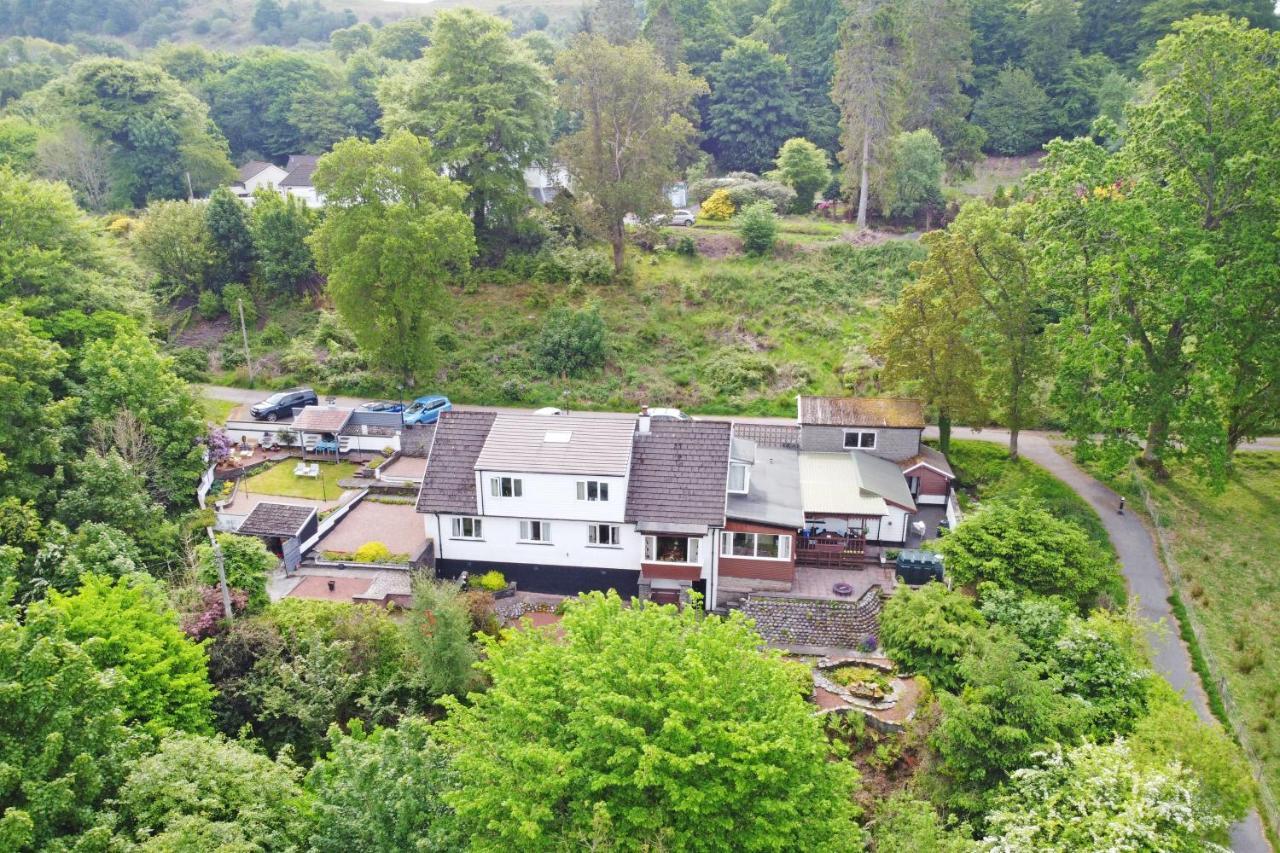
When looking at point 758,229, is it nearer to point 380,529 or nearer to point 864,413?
point 864,413

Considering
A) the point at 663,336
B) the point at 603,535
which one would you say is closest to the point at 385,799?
the point at 603,535

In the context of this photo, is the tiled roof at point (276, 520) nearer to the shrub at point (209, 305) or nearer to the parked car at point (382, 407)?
the parked car at point (382, 407)

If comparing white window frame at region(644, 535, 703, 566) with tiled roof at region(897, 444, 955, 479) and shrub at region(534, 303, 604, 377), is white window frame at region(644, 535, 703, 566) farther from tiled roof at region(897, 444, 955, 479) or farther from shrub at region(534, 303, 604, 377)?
shrub at region(534, 303, 604, 377)

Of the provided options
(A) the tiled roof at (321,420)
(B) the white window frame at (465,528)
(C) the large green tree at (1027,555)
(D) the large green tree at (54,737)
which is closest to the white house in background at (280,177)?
(A) the tiled roof at (321,420)

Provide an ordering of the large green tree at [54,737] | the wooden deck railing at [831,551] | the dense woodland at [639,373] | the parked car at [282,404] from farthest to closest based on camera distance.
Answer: the parked car at [282,404] < the wooden deck railing at [831,551] < the dense woodland at [639,373] < the large green tree at [54,737]

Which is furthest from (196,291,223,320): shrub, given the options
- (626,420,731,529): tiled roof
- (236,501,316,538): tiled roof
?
(626,420,731,529): tiled roof

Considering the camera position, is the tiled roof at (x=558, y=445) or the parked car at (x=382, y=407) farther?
the parked car at (x=382, y=407)

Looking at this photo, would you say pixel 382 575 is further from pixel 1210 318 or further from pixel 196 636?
pixel 1210 318
